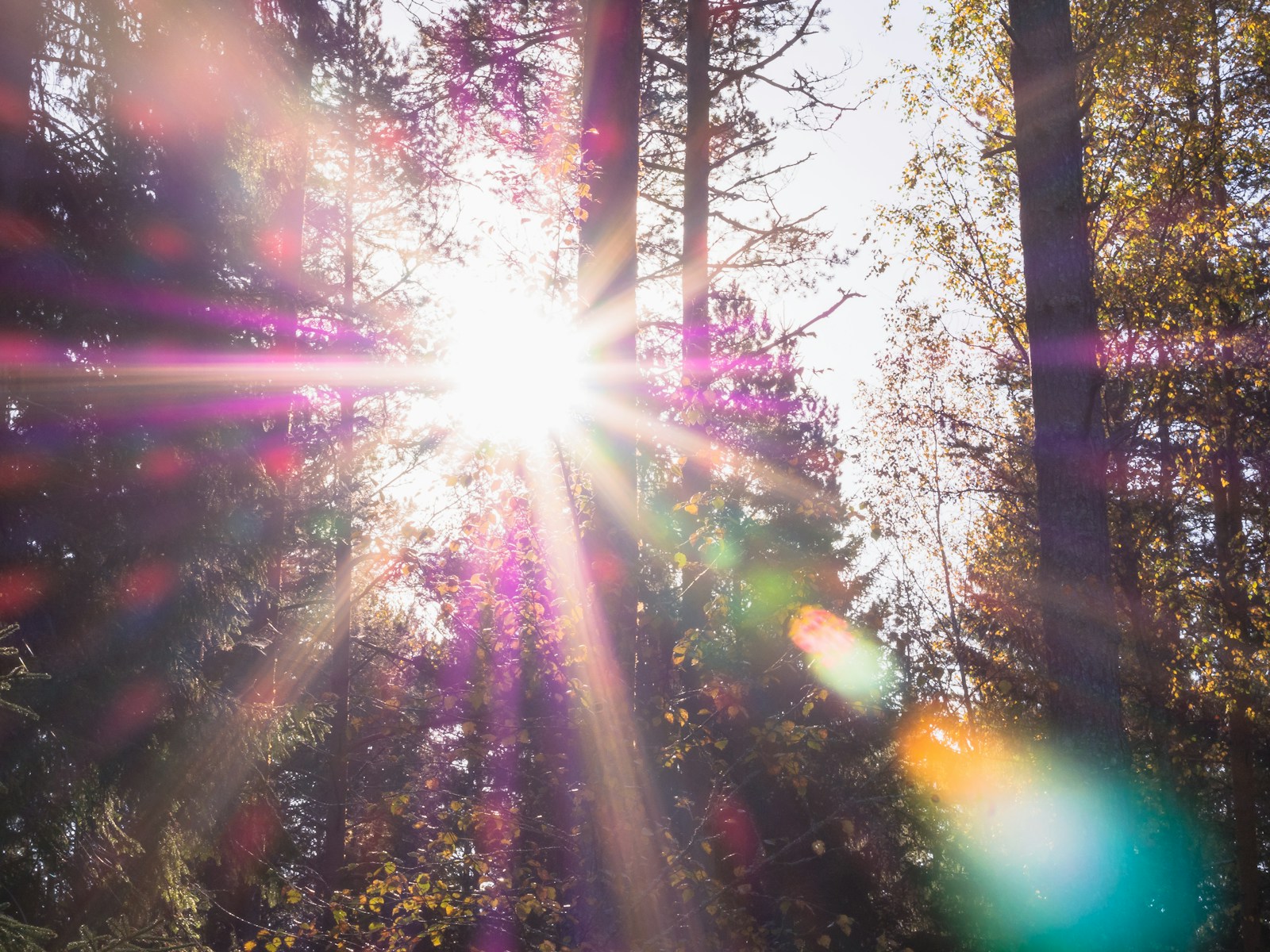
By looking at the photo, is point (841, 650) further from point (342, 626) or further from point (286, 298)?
point (286, 298)

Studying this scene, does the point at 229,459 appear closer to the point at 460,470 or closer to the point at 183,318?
the point at 183,318

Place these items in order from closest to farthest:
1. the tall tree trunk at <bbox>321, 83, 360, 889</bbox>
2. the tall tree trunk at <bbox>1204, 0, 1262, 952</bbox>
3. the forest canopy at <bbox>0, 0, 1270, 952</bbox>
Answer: the forest canopy at <bbox>0, 0, 1270, 952</bbox> < the tall tree trunk at <bbox>1204, 0, 1262, 952</bbox> < the tall tree trunk at <bbox>321, 83, 360, 889</bbox>

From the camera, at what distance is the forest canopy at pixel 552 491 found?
521 centimetres

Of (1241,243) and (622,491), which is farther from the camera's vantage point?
(1241,243)

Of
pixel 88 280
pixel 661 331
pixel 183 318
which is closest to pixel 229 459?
pixel 183 318

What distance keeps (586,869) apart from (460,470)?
2068 mm

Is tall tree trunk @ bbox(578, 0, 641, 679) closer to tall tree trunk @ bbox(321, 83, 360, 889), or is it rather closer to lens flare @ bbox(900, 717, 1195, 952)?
lens flare @ bbox(900, 717, 1195, 952)

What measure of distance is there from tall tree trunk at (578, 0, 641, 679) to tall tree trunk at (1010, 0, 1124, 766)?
7.80 feet

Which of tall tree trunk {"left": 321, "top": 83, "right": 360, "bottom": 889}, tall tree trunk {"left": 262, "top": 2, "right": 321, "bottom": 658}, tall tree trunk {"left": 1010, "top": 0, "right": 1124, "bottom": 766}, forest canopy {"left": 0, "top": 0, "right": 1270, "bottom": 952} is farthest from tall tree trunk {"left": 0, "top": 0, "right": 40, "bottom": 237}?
tall tree trunk {"left": 1010, "top": 0, "right": 1124, "bottom": 766}

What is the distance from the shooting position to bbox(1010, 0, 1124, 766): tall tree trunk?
550 centimetres

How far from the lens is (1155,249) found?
1120cm

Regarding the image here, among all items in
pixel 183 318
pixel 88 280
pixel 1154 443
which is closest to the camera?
pixel 88 280

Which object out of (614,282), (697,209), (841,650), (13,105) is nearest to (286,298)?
(13,105)

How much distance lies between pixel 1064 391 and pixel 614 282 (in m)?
2.73
